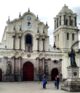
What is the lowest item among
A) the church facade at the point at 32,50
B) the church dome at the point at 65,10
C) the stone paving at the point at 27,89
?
the stone paving at the point at 27,89

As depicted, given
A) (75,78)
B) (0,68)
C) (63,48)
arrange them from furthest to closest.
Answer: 1. (63,48)
2. (0,68)
3. (75,78)

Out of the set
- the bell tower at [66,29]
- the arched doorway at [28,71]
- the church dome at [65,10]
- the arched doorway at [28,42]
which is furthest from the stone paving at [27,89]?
the church dome at [65,10]

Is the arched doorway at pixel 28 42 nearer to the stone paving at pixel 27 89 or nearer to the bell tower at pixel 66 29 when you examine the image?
the bell tower at pixel 66 29

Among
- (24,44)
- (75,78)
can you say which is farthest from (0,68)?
(75,78)

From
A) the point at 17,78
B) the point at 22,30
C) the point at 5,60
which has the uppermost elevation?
the point at 22,30

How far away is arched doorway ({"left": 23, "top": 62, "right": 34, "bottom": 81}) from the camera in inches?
1779

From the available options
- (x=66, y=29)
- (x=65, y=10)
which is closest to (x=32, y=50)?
(x=66, y=29)

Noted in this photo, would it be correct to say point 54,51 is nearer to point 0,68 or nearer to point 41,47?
point 41,47

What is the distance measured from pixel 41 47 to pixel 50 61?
9.11 feet

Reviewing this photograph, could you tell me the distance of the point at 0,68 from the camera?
4378cm

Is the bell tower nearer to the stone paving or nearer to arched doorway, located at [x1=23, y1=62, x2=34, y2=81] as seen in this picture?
arched doorway, located at [x1=23, y1=62, x2=34, y2=81]

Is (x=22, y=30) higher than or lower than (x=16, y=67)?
higher

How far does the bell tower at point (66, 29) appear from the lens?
4744 centimetres

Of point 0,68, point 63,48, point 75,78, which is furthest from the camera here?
point 63,48
